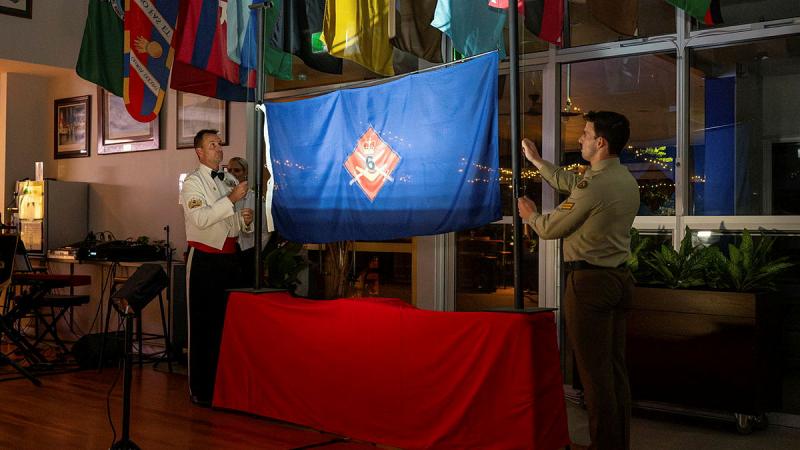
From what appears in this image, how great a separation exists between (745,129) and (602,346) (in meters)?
2.21

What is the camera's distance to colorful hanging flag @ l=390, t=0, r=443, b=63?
16.6 feet

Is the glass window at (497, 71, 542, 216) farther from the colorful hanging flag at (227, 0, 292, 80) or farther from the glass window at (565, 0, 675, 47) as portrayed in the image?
the colorful hanging flag at (227, 0, 292, 80)

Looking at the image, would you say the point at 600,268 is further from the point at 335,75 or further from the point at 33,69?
the point at 33,69

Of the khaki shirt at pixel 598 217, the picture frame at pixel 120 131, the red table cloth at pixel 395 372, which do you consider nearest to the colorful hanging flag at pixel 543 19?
the khaki shirt at pixel 598 217

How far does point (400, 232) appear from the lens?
461 centimetres

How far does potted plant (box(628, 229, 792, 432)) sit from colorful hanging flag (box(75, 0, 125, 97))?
399 cm

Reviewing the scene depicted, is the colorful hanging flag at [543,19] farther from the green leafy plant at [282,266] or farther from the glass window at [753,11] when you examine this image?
the green leafy plant at [282,266]

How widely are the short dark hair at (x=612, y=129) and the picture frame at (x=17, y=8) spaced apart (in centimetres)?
574

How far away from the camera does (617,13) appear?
5.33m

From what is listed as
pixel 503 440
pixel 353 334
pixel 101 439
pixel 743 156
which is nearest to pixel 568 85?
pixel 743 156

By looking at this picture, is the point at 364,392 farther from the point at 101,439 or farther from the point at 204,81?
the point at 204,81

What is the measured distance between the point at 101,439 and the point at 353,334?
1.48 meters

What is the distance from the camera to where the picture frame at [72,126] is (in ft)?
29.4

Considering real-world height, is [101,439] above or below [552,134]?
below
